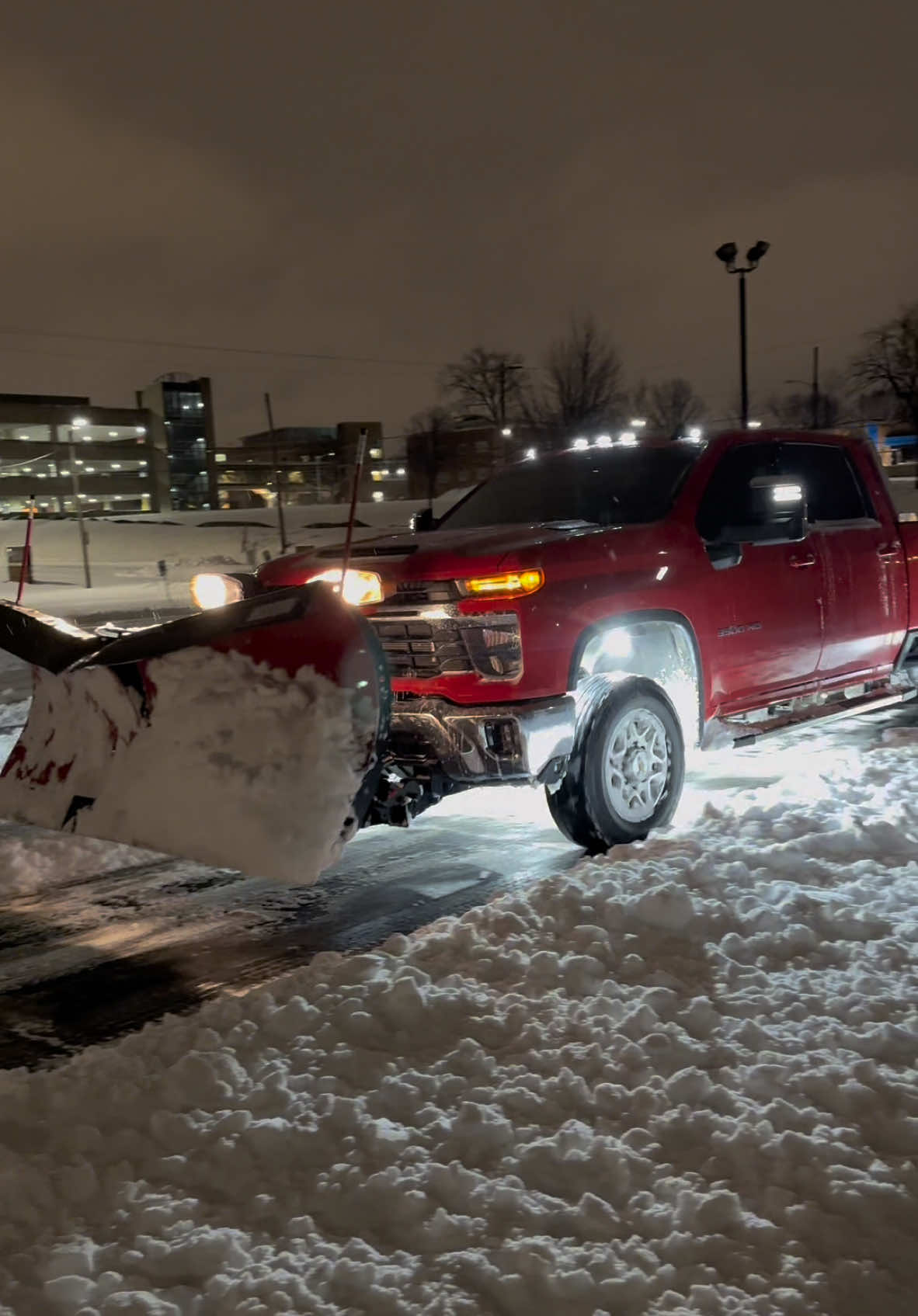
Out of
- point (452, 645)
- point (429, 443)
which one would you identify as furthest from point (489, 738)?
point (429, 443)

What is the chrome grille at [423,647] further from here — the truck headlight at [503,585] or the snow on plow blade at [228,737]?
the snow on plow blade at [228,737]

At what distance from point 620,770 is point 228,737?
1.90m

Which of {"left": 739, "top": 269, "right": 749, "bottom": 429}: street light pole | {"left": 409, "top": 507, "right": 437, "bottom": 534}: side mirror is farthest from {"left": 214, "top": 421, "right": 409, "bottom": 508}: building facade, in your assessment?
{"left": 409, "top": 507, "right": 437, "bottom": 534}: side mirror

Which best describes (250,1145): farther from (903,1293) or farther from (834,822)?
(834,822)

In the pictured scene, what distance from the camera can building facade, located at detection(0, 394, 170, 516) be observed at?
271ft

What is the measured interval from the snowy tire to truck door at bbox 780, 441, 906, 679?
162 centimetres

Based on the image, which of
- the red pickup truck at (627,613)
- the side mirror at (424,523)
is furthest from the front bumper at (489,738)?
the side mirror at (424,523)

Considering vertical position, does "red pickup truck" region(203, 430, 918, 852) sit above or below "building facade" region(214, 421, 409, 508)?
below

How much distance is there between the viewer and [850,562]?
22.5 feet

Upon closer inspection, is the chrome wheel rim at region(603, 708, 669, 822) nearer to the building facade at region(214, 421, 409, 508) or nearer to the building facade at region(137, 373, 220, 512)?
the building facade at region(214, 421, 409, 508)

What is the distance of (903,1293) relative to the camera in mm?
2320

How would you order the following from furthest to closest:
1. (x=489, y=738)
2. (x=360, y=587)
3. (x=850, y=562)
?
1. (x=850, y=562)
2. (x=360, y=587)
3. (x=489, y=738)

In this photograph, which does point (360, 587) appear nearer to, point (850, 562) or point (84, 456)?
point (850, 562)

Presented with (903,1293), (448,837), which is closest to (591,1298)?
(903,1293)
